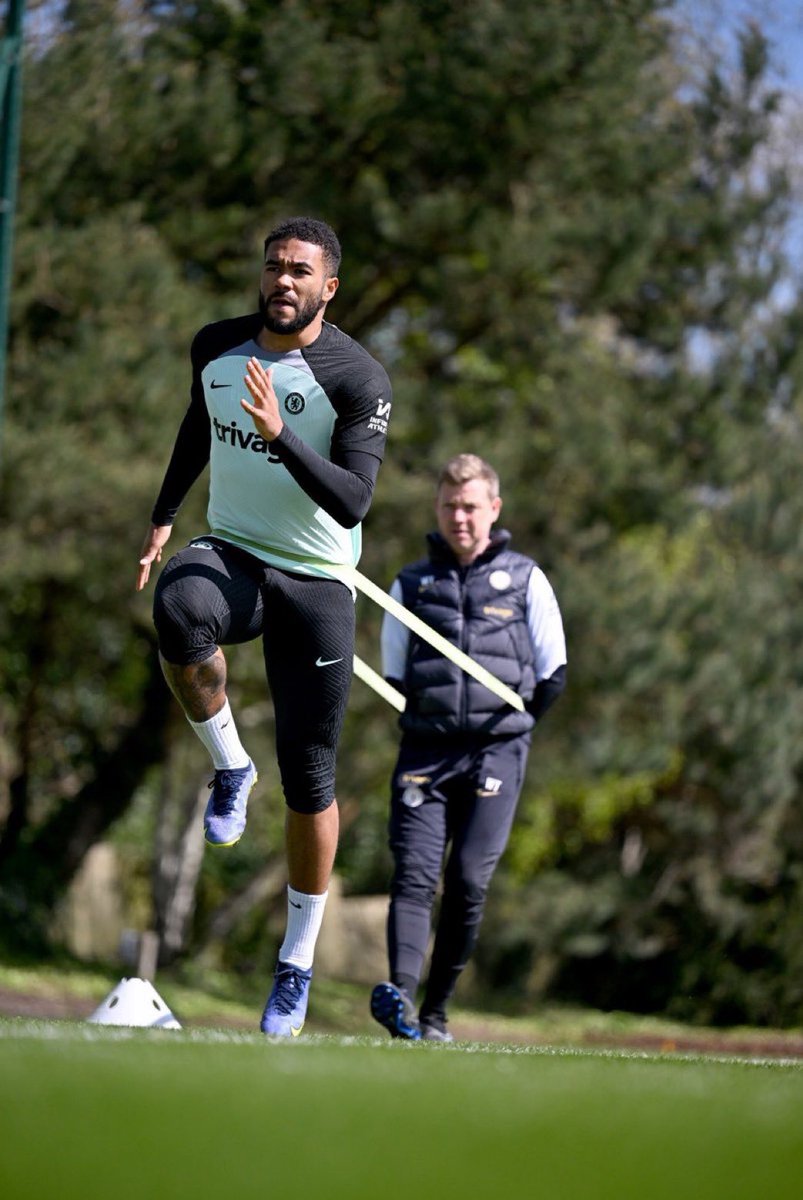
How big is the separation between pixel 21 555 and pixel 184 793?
231 inches

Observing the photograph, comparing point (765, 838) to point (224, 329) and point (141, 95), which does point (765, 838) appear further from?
point (224, 329)

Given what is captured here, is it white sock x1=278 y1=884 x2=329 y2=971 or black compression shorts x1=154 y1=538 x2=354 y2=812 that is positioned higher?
black compression shorts x1=154 y1=538 x2=354 y2=812

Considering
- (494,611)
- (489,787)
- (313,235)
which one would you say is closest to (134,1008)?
(489,787)

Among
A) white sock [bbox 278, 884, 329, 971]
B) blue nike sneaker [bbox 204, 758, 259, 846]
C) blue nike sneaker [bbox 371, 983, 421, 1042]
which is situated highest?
blue nike sneaker [bbox 204, 758, 259, 846]

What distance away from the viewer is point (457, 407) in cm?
1739

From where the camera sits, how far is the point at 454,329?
57.8 ft

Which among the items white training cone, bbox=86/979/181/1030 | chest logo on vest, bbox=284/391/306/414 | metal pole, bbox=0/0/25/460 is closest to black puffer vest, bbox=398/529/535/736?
white training cone, bbox=86/979/181/1030

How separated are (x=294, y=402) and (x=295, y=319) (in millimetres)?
233

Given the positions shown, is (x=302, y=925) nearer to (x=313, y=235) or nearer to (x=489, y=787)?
(x=489, y=787)

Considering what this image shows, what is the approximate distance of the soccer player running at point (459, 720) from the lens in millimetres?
6078

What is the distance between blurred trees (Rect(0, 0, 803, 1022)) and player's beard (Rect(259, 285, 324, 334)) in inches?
399

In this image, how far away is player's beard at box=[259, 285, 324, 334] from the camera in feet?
15.4

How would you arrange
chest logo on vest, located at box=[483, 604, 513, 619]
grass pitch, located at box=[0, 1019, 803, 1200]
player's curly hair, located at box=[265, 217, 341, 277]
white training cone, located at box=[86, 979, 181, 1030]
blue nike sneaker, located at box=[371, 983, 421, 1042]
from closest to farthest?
grass pitch, located at box=[0, 1019, 803, 1200] → player's curly hair, located at box=[265, 217, 341, 277] → white training cone, located at box=[86, 979, 181, 1030] → blue nike sneaker, located at box=[371, 983, 421, 1042] → chest logo on vest, located at box=[483, 604, 513, 619]

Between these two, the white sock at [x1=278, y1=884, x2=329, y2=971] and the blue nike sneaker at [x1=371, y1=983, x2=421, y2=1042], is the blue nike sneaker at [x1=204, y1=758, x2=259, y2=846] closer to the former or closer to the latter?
the white sock at [x1=278, y1=884, x2=329, y2=971]
